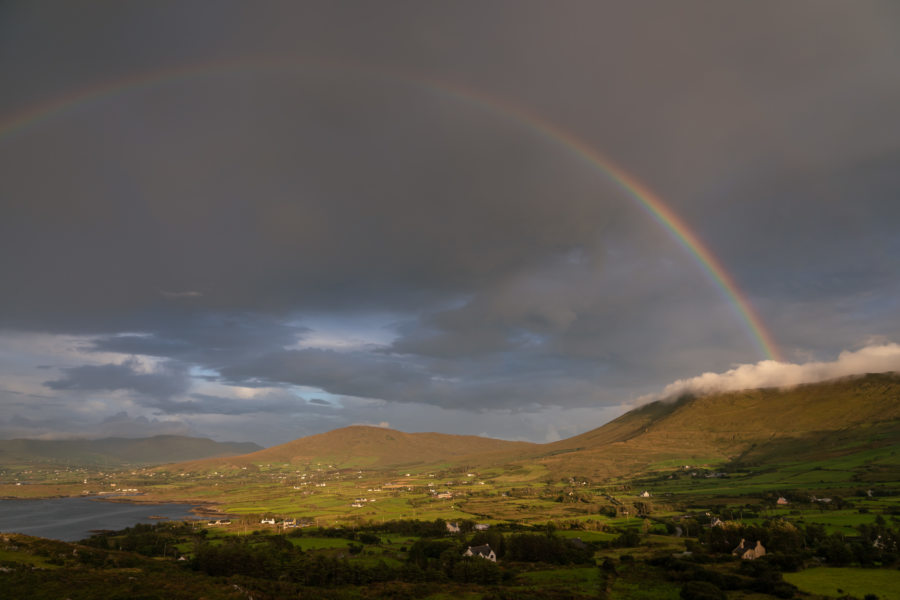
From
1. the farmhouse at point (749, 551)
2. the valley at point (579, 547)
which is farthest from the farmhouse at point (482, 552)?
the farmhouse at point (749, 551)

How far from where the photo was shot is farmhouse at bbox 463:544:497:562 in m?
85.6

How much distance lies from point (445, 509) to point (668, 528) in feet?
273

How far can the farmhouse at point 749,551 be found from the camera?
7238 cm

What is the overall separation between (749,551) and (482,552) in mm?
43055

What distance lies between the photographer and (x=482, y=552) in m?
87.4

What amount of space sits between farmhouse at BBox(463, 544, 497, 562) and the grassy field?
44.9m

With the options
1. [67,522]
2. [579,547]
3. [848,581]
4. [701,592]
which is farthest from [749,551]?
[67,522]

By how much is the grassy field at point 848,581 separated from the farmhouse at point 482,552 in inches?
1767

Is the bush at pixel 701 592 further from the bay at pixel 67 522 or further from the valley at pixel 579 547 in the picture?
the bay at pixel 67 522

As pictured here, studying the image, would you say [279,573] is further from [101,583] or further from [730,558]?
[730,558]

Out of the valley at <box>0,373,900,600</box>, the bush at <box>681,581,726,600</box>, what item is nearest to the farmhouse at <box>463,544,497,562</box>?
the valley at <box>0,373,900,600</box>

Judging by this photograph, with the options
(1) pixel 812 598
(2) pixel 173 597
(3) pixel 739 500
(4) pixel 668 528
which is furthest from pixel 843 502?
(2) pixel 173 597

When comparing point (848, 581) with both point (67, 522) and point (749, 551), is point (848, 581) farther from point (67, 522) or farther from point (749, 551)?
point (67, 522)

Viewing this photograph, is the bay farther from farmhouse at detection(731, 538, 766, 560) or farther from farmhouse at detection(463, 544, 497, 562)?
farmhouse at detection(731, 538, 766, 560)
